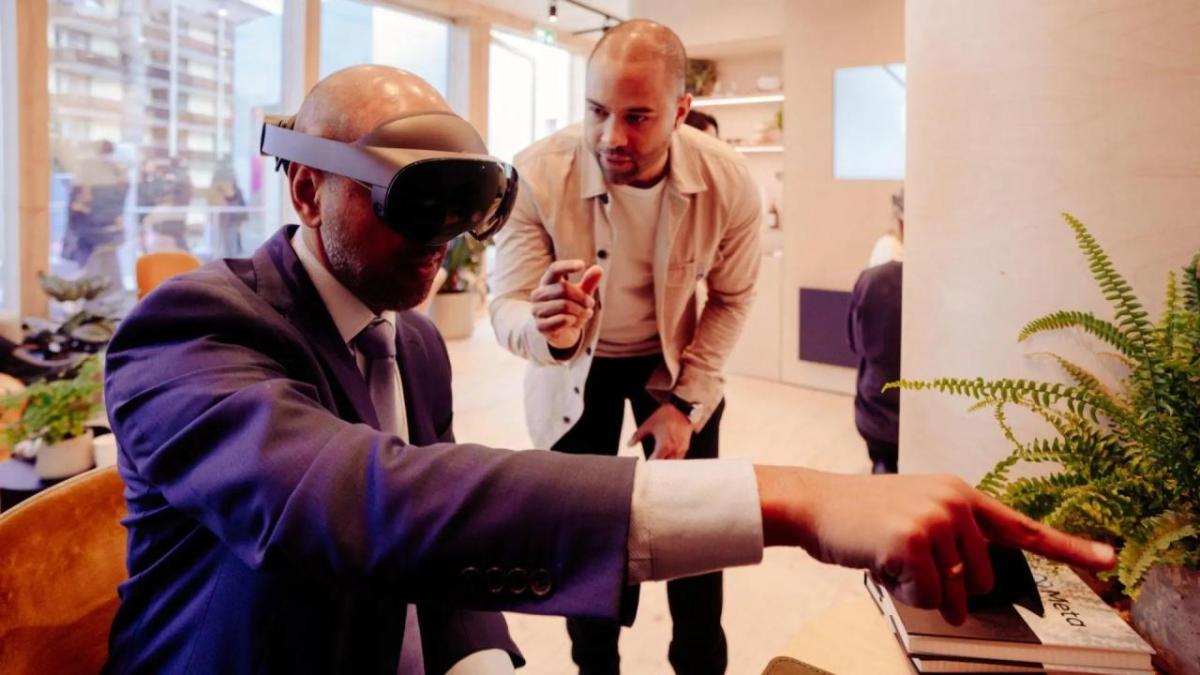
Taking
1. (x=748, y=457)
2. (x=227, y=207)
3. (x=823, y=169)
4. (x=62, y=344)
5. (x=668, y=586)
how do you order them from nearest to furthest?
(x=668, y=586), (x=748, y=457), (x=62, y=344), (x=823, y=169), (x=227, y=207)

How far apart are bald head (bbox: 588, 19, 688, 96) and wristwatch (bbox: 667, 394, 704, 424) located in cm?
76

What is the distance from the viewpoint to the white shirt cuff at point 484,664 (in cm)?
117

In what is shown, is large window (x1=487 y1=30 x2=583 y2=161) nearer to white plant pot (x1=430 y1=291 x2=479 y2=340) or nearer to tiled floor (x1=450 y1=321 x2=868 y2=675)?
white plant pot (x1=430 y1=291 x2=479 y2=340)

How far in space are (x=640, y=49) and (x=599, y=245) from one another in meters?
0.50

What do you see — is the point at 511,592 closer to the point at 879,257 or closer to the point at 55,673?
the point at 55,673

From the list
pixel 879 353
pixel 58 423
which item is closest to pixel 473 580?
pixel 58 423

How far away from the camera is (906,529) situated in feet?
1.91

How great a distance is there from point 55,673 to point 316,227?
2.04 ft

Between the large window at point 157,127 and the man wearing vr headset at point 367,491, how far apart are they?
21.3 feet

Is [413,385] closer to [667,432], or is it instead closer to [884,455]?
[667,432]

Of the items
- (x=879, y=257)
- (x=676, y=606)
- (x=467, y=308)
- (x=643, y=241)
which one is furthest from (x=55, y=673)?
(x=467, y=308)

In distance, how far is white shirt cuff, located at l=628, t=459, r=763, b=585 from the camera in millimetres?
628

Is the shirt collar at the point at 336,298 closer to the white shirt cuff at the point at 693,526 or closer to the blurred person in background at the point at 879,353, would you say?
the white shirt cuff at the point at 693,526

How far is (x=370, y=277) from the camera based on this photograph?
106cm
